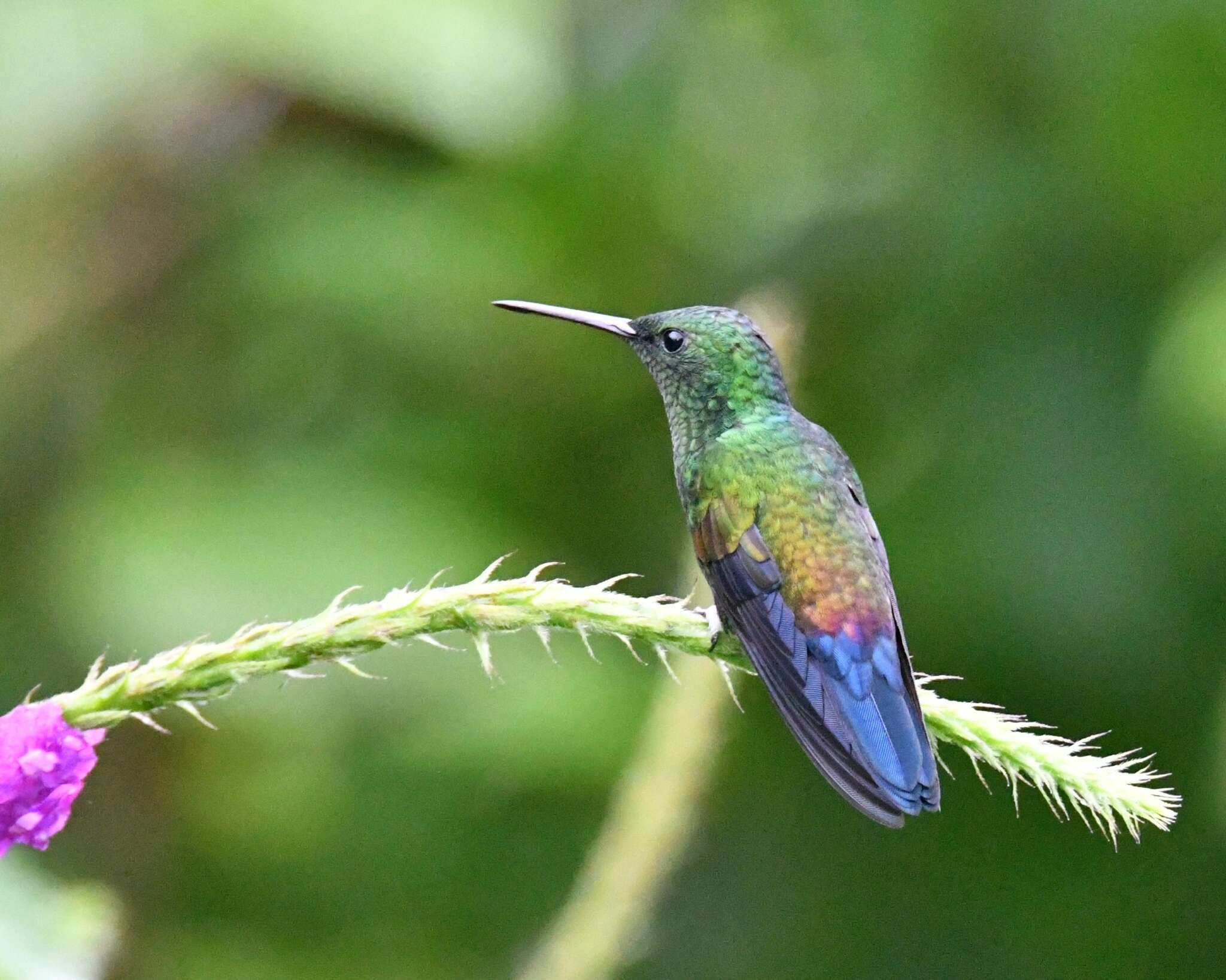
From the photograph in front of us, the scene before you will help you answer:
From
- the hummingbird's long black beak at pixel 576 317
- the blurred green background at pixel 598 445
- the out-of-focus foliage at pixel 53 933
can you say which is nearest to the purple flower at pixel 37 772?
the out-of-focus foliage at pixel 53 933

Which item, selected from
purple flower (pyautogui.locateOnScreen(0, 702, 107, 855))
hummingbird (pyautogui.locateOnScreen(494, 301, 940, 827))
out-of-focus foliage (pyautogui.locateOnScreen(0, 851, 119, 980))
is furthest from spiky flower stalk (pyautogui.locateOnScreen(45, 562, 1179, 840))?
out-of-focus foliage (pyautogui.locateOnScreen(0, 851, 119, 980))

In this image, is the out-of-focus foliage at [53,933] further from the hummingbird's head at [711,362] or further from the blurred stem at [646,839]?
the hummingbird's head at [711,362]

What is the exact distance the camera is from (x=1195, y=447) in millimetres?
3199

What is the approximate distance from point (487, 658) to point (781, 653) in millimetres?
702

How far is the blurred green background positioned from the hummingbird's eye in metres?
0.86

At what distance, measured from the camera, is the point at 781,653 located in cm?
203

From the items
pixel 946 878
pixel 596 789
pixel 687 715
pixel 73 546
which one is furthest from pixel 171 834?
pixel 687 715

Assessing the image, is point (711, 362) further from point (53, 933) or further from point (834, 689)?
point (53, 933)

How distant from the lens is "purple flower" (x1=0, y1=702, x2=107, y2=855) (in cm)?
116

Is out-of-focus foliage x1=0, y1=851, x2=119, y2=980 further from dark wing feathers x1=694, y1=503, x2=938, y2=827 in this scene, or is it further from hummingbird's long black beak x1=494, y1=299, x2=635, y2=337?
hummingbird's long black beak x1=494, y1=299, x2=635, y2=337

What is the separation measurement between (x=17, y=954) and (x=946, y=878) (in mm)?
2854

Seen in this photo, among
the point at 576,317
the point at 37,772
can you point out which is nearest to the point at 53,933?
the point at 37,772

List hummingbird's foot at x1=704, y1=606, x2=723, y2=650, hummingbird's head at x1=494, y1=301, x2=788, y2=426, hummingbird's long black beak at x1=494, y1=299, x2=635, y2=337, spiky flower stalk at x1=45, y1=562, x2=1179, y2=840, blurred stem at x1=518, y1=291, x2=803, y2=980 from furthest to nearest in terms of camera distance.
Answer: hummingbird's head at x1=494, y1=301, x2=788, y2=426
hummingbird's long black beak at x1=494, y1=299, x2=635, y2=337
blurred stem at x1=518, y1=291, x2=803, y2=980
hummingbird's foot at x1=704, y1=606, x2=723, y2=650
spiky flower stalk at x1=45, y1=562, x2=1179, y2=840

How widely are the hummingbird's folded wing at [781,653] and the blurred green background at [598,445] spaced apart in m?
1.43
